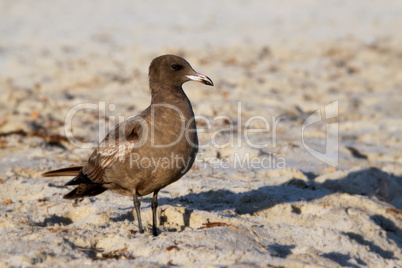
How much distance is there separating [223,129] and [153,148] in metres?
3.66

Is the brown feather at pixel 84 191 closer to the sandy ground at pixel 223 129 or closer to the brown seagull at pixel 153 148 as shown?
the brown seagull at pixel 153 148

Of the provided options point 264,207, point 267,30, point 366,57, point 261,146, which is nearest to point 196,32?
point 267,30

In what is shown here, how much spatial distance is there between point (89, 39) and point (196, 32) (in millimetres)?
2881

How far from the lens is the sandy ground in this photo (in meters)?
4.49

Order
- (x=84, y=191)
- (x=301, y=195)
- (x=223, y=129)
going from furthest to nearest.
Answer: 1. (x=223, y=129)
2. (x=301, y=195)
3. (x=84, y=191)

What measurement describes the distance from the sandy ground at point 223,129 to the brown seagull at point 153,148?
0.31 m

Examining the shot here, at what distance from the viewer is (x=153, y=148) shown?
4.70 metres

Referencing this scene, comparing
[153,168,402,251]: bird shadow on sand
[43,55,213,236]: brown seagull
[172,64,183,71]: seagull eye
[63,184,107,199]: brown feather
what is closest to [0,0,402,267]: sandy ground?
[153,168,402,251]: bird shadow on sand

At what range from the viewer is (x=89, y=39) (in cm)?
1394

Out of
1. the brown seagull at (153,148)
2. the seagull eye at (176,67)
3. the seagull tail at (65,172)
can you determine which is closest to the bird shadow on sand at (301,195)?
the brown seagull at (153,148)

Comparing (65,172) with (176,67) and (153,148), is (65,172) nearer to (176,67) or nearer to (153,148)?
(153,148)

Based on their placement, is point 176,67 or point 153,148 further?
point 176,67

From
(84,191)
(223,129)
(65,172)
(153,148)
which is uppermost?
(223,129)

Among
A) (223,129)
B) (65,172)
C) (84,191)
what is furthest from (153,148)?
(223,129)
